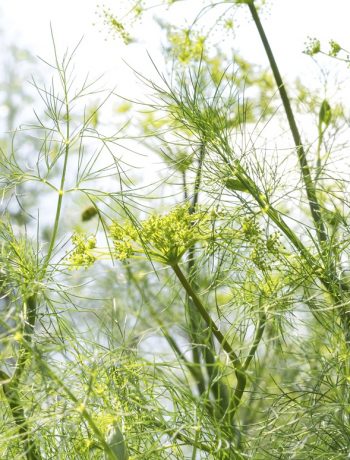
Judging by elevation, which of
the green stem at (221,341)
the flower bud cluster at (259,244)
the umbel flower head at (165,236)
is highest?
the umbel flower head at (165,236)

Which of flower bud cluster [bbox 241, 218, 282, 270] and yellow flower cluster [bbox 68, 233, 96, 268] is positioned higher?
yellow flower cluster [bbox 68, 233, 96, 268]

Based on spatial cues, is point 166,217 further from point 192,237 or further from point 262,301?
point 262,301

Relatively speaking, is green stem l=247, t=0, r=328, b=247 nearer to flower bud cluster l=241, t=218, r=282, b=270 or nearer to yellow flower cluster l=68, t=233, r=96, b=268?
flower bud cluster l=241, t=218, r=282, b=270

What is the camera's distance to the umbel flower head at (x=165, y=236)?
0.82 meters

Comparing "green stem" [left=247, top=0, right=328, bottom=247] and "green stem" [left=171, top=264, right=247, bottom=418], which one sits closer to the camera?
"green stem" [left=171, top=264, right=247, bottom=418]

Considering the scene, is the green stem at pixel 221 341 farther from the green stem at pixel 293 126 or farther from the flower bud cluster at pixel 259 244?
the green stem at pixel 293 126

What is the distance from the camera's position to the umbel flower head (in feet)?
2.70

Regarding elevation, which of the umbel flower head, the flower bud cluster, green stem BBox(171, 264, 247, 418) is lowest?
green stem BBox(171, 264, 247, 418)

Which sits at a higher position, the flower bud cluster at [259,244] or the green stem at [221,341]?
the flower bud cluster at [259,244]

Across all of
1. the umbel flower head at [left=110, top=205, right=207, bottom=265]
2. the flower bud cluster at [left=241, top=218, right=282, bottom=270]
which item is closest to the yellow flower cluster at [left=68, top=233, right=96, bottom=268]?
the umbel flower head at [left=110, top=205, right=207, bottom=265]

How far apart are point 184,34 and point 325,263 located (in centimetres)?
49

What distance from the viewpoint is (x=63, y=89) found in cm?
97

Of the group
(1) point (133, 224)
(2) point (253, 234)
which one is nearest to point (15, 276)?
(1) point (133, 224)

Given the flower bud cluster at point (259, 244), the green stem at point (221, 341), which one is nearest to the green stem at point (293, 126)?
the flower bud cluster at point (259, 244)
